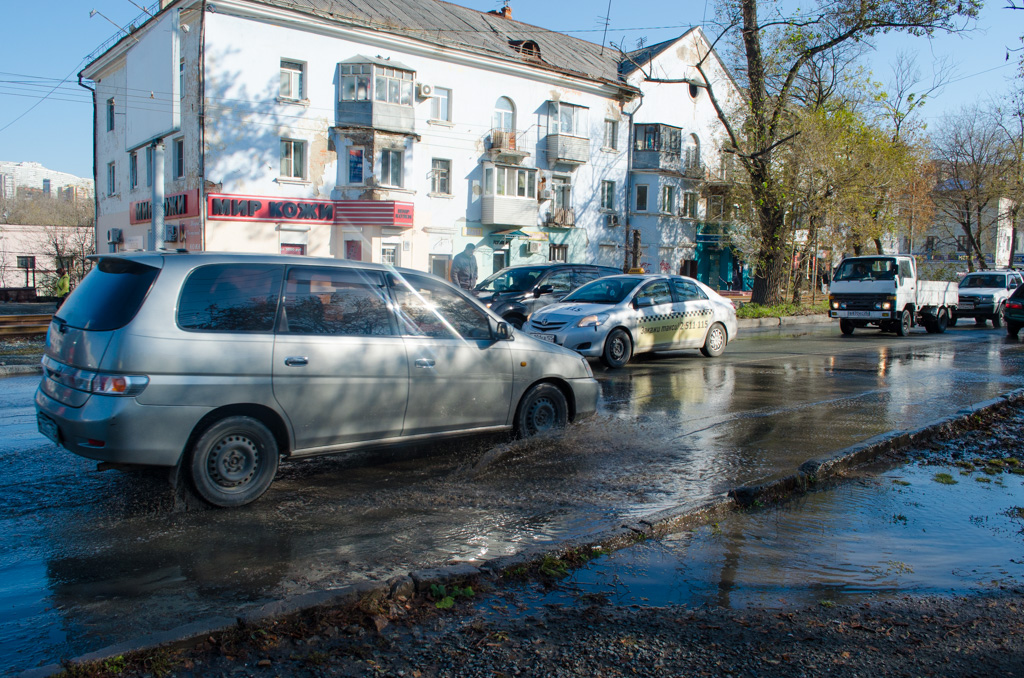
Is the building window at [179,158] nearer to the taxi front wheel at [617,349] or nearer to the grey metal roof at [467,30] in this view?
the grey metal roof at [467,30]

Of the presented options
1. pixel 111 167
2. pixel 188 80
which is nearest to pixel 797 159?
pixel 188 80

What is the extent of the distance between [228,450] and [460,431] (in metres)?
1.92

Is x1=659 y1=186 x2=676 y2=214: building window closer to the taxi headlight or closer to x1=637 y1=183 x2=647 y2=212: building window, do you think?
x1=637 y1=183 x2=647 y2=212: building window

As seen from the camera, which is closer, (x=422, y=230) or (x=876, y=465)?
(x=876, y=465)

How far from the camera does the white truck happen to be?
21047 millimetres

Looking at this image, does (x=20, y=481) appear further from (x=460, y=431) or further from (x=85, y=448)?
(x=460, y=431)

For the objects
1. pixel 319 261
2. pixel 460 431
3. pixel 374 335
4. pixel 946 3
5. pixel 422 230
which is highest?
pixel 946 3

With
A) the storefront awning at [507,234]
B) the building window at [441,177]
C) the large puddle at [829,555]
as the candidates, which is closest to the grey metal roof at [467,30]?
the building window at [441,177]

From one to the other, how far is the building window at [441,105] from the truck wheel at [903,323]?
22.2 metres

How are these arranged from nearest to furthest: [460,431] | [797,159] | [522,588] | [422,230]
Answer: [522,588]
[460,431]
[797,159]
[422,230]

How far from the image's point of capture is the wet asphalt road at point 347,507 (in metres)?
3.84

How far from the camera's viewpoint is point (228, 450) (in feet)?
17.0

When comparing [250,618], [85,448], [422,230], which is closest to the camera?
[250,618]

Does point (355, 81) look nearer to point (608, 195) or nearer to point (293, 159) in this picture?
point (293, 159)
